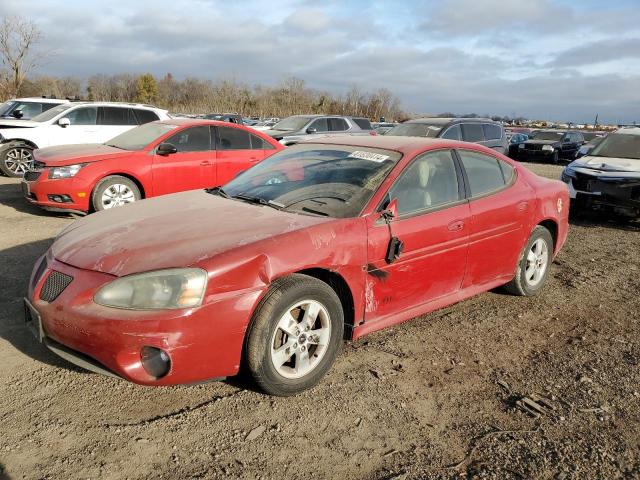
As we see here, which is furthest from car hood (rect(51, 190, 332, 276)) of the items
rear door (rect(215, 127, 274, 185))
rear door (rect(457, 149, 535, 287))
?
rear door (rect(215, 127, 274, 185))

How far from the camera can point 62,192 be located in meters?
7.18

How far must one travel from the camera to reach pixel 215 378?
9.48ft

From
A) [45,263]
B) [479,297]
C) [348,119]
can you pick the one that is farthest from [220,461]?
[348,119]

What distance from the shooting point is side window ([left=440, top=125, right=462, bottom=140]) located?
1162 cm

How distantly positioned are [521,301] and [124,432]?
3.68 m

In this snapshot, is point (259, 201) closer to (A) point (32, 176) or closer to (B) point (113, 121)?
(A) point (32, 176)

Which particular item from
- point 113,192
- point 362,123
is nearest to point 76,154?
point 113,192

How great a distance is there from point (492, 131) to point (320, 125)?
17.5 ft

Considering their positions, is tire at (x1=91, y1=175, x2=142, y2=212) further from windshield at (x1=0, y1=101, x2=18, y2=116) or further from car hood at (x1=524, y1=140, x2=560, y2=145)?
car hood at (x1=524, y1=140, x2=560, y2=145)

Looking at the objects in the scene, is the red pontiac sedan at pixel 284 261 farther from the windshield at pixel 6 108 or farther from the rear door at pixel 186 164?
the windshield at pixel 6 108

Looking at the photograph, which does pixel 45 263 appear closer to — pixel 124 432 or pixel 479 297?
pixel 124 432

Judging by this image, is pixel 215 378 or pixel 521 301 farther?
pixel 521 301

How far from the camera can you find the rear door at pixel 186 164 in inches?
306

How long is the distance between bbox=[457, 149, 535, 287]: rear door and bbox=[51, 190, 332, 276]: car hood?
150 centimetres
